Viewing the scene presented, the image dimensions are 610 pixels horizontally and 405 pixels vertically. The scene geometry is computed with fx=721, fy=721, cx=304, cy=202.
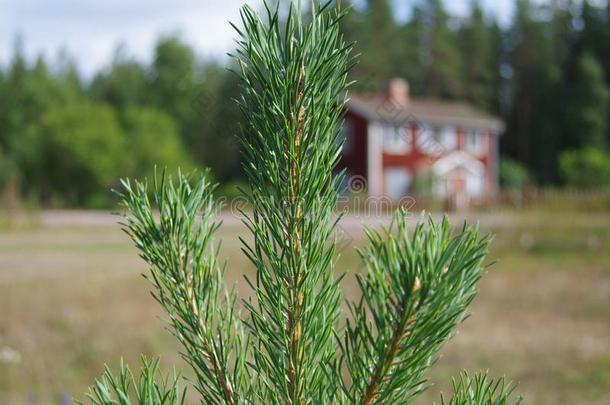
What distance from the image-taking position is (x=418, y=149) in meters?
26.3

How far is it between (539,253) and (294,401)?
10735 millimetres

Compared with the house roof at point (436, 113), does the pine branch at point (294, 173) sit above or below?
below

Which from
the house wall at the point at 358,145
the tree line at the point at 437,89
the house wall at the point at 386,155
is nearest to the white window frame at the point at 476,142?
the house wall at the point at 386,155

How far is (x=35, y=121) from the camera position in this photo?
34375mm

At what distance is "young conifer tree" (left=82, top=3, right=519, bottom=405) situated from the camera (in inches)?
24.0

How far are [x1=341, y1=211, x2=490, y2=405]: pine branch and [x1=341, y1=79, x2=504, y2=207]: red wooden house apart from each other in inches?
900

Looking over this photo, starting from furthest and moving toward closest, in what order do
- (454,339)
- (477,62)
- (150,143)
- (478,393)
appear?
1. (477,62)
2. (150,143)
3. (454,339)
4. (478,393)

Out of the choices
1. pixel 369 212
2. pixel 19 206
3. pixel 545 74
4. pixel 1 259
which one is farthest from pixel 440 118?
pixel 369 212

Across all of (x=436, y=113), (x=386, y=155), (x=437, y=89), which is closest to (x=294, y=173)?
(x=386, y=155)

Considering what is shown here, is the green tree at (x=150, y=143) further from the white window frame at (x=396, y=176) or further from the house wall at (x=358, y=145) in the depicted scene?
the white window frame at (x=396, y=176)

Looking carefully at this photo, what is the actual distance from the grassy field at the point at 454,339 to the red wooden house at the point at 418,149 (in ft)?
44.5

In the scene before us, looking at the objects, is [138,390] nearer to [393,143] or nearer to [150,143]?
[393,143]

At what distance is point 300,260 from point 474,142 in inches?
1117

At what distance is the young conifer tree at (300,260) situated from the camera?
61cm
